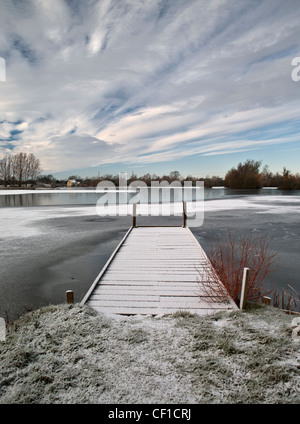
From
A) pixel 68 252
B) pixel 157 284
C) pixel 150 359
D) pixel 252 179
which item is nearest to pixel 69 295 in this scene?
pixel 157 284

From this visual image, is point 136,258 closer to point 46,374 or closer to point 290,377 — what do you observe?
point 46,374

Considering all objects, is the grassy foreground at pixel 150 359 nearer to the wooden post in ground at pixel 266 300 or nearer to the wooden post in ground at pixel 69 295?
the wooden post in ground at pixel 69 295

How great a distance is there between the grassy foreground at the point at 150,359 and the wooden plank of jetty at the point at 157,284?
0.35 m

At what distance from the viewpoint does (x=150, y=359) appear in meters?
3.03

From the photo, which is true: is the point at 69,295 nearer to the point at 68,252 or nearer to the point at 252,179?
the point at 68,252

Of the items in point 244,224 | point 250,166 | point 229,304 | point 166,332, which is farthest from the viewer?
point 250,166

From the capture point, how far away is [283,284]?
6.14 m

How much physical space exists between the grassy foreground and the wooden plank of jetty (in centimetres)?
35

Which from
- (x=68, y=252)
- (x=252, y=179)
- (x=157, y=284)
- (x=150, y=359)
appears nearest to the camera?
(x=150, y=359)

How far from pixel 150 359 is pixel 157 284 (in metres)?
2.16

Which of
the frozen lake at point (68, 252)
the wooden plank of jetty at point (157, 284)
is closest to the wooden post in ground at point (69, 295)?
the wooden plank of jetty at point (157, 284)

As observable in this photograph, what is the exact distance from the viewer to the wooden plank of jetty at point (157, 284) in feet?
14.3
